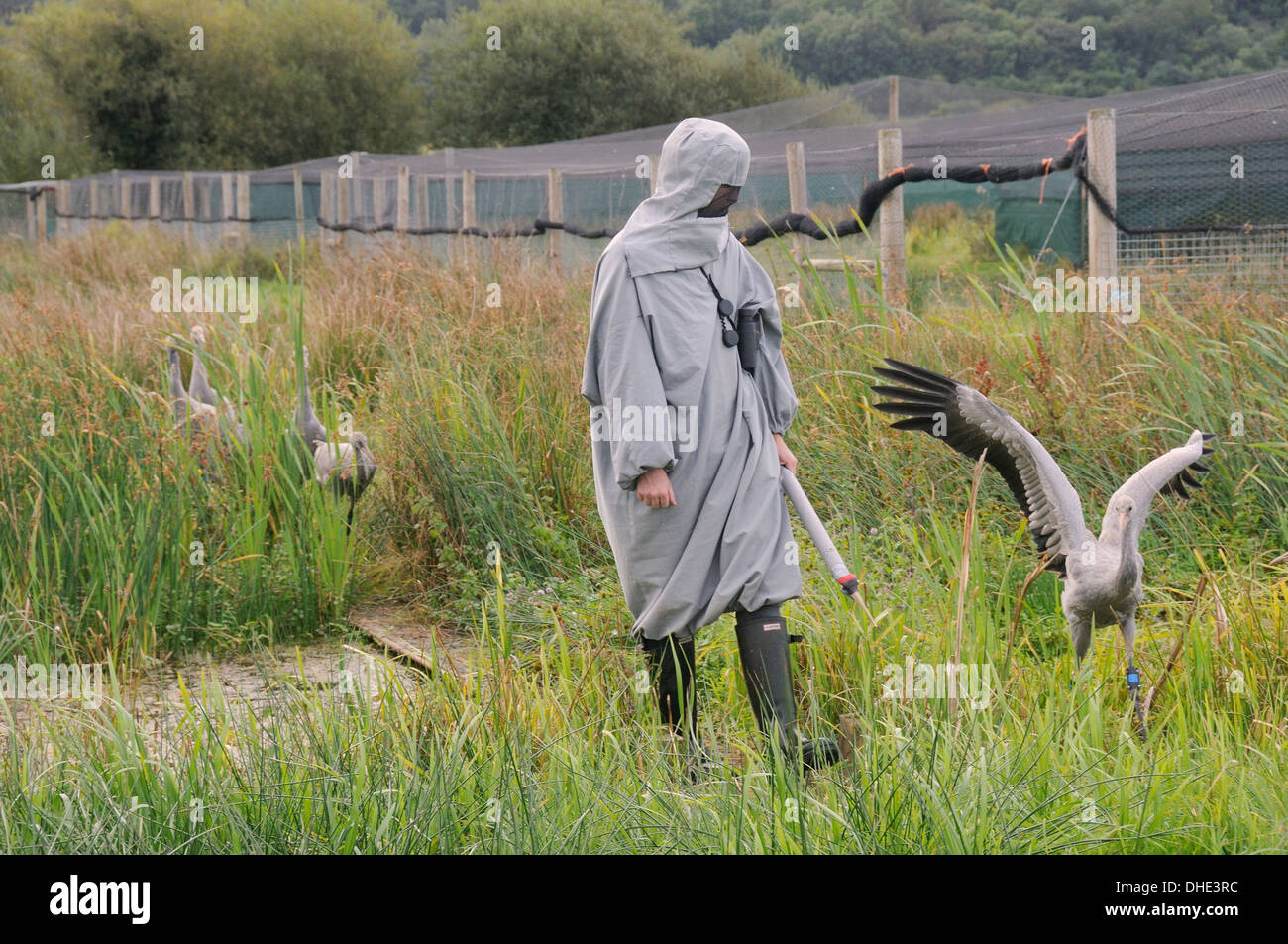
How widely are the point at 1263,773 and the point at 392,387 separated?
166 inches

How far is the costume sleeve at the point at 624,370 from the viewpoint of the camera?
→ 329 cm

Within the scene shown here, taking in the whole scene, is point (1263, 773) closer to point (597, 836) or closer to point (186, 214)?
point (597, 836)

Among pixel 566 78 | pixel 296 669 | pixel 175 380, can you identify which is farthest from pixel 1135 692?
pixel 566 78

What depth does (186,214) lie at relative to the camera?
21.5m

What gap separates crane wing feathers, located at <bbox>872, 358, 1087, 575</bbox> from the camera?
3.48 meters

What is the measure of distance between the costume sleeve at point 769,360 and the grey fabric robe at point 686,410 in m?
0.15

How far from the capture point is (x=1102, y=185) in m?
7.56

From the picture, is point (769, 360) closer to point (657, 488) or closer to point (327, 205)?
point (657, 488)

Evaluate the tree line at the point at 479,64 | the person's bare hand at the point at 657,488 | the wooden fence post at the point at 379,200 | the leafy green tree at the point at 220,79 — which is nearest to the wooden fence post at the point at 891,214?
the person's bare hand at the point at 657,488

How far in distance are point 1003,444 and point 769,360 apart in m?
0.65

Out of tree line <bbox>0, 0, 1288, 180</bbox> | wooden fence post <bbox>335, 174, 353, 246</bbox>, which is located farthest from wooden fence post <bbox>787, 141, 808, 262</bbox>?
tree line <bbox>0, 0, 1288, 180</bbox>

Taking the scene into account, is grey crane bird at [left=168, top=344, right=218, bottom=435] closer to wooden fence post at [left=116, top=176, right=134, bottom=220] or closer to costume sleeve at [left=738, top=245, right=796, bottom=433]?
costume sleeve at [left=738, top=245, right=796, bottom=433]

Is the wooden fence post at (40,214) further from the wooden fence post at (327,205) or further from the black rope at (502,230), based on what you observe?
the black rope at (502,230)
